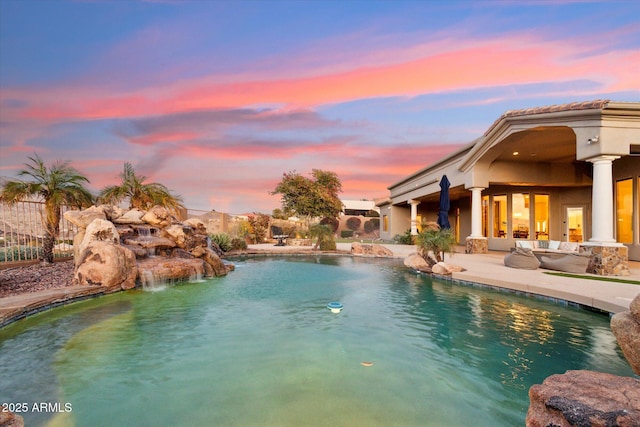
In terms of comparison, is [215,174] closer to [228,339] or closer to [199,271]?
[199,271]

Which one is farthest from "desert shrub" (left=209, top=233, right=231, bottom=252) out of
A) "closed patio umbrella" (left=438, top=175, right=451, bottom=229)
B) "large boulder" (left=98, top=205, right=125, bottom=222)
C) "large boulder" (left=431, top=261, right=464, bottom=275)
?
"large boulder" (left=431, top=261, right=464, bottom=275)

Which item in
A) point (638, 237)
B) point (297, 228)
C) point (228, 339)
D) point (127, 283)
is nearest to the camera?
point (228, 339)

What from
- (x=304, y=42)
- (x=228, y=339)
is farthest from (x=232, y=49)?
(x=228, y=339)

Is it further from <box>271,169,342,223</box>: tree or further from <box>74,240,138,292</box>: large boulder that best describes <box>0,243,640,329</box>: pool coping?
<box>271,169,342,223</box>: tree

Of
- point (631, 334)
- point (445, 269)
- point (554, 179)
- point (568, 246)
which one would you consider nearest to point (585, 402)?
point (631, 334)

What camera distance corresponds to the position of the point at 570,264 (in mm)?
9406

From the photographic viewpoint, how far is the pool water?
3156 millimetres

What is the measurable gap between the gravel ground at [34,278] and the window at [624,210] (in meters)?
18.6

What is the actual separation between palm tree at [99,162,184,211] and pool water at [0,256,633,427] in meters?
7.66

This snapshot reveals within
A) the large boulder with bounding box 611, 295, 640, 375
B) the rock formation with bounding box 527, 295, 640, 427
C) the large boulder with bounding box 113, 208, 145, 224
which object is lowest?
the rock formation with bounding box 527, 295, 640, 427

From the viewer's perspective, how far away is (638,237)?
1159 cm

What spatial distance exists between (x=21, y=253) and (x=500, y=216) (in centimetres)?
2120

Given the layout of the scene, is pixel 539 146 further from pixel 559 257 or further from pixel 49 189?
pixel 49 189

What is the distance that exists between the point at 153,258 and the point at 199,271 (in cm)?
150
